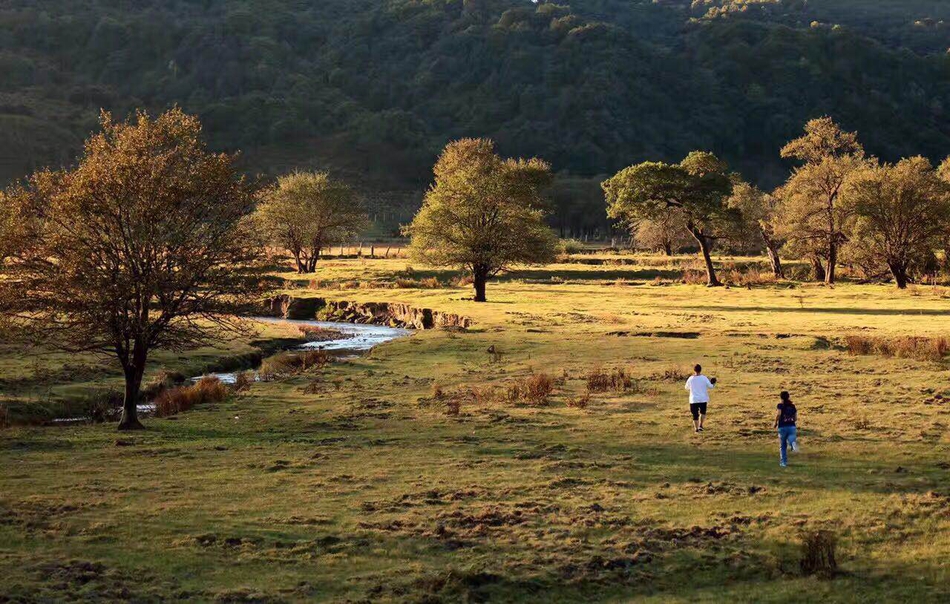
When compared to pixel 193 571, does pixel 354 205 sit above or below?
above

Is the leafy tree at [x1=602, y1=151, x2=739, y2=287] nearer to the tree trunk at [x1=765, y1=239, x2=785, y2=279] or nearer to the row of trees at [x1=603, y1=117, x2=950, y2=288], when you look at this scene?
the row of trees at [x1=603, y1=117, x2=950, y2=288]

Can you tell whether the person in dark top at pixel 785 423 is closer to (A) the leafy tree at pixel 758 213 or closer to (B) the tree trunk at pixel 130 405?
(B) the tree trunk at pixel 130 405

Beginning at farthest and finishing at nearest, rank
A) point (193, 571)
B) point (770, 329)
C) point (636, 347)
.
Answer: point (770, 329), point (636, 347), point (193, 571)

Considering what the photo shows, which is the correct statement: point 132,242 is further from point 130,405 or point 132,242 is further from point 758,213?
point 758,213

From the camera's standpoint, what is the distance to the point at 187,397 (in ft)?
108

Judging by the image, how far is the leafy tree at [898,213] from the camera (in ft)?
247

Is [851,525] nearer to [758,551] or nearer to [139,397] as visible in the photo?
[758,551]

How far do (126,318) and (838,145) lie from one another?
74.6 m

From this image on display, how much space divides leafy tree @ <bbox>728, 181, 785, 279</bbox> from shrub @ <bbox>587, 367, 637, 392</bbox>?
5733cm

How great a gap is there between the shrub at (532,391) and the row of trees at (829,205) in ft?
160

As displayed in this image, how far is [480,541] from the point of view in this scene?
55.1 ft

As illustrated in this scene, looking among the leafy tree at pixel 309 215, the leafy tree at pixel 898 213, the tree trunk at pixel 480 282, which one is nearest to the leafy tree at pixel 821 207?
the leafy tree at pixel 898 213

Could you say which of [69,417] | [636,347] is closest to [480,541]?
[69,417]

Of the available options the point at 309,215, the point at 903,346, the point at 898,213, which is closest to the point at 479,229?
the point at 898,213
